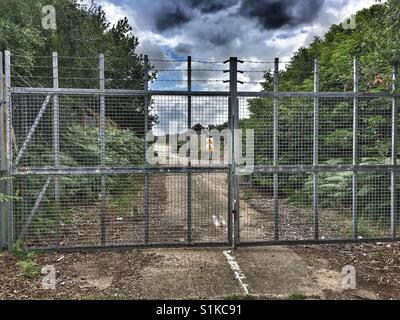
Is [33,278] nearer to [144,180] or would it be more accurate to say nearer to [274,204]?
[144,180]

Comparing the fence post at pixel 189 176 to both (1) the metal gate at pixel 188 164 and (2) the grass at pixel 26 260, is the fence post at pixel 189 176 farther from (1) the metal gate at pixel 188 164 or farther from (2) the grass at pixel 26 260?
(2) the grass at pixel 26 260

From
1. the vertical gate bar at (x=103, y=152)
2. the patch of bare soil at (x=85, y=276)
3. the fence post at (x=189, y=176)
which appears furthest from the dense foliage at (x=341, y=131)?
the patch of bare soil at (x=85, y=276)

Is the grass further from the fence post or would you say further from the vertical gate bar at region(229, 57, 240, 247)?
the vertical gate bar at region(229, 57, 240, 247)

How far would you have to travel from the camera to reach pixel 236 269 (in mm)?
4832

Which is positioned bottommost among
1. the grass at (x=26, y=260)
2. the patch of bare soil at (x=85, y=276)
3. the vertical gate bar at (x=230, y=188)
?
the patch of bare soil at (x=85, y=276)

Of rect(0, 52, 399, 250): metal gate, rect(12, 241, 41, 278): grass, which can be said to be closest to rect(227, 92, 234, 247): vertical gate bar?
rect(0, 52, 399, 250): metal gate

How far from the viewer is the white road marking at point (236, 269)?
4.33 m

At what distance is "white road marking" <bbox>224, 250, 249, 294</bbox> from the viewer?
4332 mm

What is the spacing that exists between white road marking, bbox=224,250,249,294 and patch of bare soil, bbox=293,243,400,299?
2.98 feet

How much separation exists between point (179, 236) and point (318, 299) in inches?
95.3

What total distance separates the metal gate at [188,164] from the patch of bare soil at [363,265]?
0.56 ft

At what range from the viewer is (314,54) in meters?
16.2

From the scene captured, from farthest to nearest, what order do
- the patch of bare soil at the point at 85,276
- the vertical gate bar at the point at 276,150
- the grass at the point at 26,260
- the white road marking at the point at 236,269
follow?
1. the vertical gate bar at the point at 276,150
2. the grass at the point at 26,260
3. the white road marking at the point at 236,269
4. the patch of bare soil at the point at 85,276

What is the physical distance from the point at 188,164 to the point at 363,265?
2.82 meters
